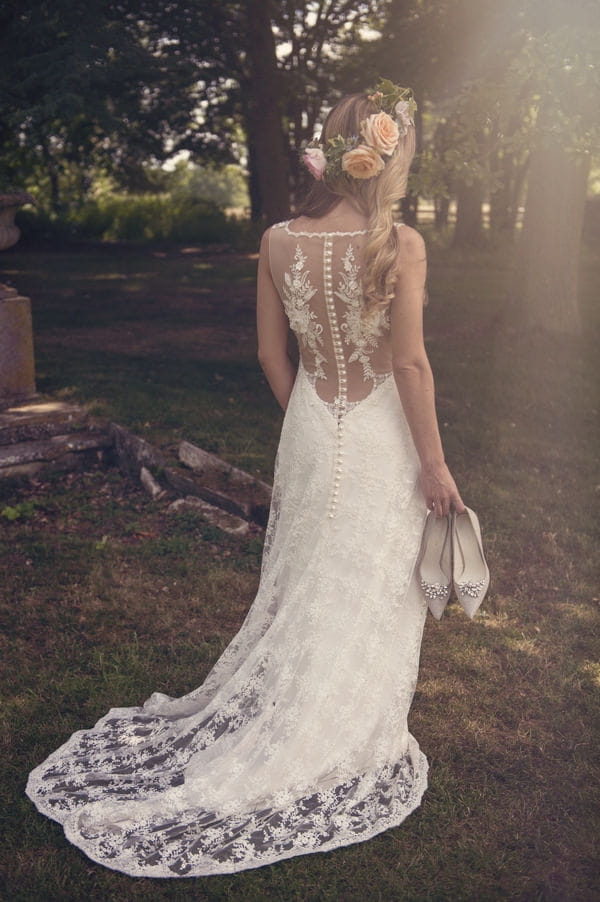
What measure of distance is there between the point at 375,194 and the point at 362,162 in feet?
0.50

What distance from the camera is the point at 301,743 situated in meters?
3.42

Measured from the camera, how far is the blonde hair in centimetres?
303

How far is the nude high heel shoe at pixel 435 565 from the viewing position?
3.44 m

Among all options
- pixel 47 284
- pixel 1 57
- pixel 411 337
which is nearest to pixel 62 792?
pixel 411 337

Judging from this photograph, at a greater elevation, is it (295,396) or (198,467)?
(295,396)

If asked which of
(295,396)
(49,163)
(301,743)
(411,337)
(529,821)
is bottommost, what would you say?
(529,821)

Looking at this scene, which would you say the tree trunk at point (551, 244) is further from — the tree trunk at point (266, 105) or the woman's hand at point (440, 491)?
the woman's hand at point (440, 491)

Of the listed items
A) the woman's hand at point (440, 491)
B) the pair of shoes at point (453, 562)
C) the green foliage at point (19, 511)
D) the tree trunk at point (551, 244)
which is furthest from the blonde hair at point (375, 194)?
the tree trunk at point (551, 244)

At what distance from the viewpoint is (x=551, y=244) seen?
1180cm

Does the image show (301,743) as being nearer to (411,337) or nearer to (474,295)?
(411,337)

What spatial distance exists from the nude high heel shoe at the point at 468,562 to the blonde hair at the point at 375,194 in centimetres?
87

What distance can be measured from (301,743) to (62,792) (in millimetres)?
931

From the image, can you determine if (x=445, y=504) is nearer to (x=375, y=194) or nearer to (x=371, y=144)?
(x=375, y=194)

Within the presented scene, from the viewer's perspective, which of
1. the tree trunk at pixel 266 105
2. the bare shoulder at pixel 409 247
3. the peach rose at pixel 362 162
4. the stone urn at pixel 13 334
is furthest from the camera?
the tree trunk at pixel 266 105
